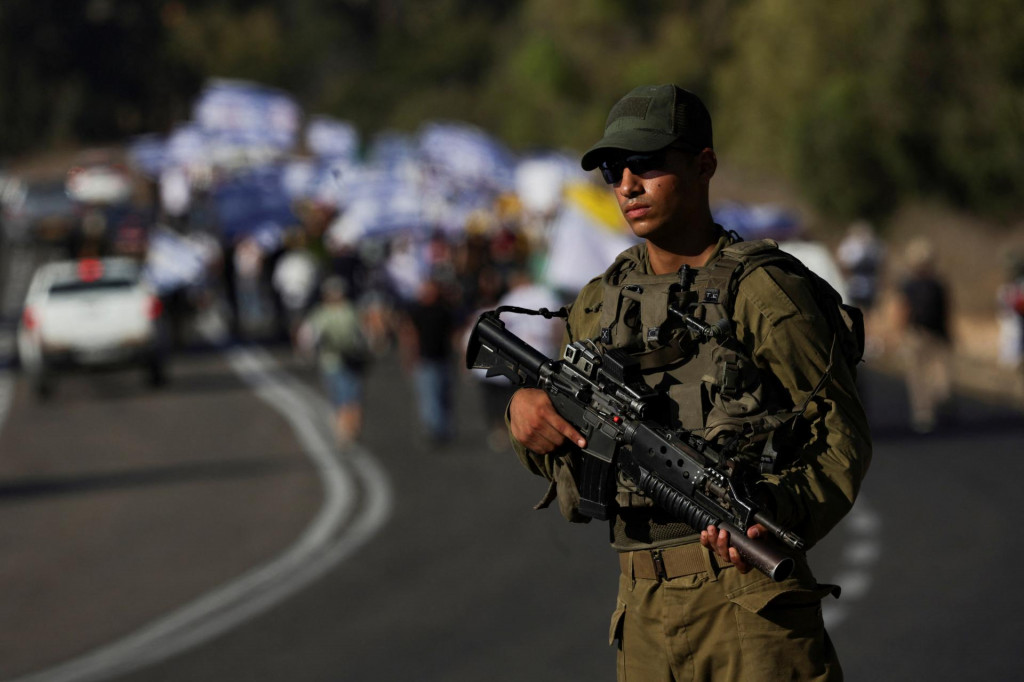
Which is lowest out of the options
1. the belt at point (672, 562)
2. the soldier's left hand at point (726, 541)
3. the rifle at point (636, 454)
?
the belt at point (672, 562)

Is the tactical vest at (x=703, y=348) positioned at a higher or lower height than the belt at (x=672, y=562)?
higher

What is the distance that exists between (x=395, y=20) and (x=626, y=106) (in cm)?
11161

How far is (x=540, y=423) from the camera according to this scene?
441 cm

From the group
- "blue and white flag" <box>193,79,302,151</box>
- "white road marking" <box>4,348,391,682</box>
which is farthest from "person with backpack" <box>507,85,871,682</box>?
"blue and white flag" <box>193,79,302,151</box>

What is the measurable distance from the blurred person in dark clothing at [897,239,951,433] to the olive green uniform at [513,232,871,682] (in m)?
16.5

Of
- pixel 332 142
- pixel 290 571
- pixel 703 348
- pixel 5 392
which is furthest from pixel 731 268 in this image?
pixel 332 142

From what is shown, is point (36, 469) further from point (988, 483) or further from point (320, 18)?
point (320, 18)

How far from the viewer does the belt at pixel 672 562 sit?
14.4 feet

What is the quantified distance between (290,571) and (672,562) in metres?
9.67

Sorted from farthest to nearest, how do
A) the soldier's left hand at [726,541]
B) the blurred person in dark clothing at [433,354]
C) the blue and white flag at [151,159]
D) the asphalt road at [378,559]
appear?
the blue and white flag at [151,159] → the blurred person in dark clothing at [433,354] → the asphalt road at [378,559] → the soldier's left hand at [726,541]

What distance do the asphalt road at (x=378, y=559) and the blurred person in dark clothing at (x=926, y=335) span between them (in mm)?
436

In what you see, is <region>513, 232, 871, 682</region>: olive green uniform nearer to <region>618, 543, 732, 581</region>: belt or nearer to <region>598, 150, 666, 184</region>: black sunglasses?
<region>618, 543, 732, 581</region>: belt

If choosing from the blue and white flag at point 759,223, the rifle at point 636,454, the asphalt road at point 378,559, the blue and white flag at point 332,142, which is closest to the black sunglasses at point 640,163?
the rifle at point 636,454

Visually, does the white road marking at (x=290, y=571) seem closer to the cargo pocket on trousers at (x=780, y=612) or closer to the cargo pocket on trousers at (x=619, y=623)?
the cargo pocket on trousers at (x=619, y=623)
